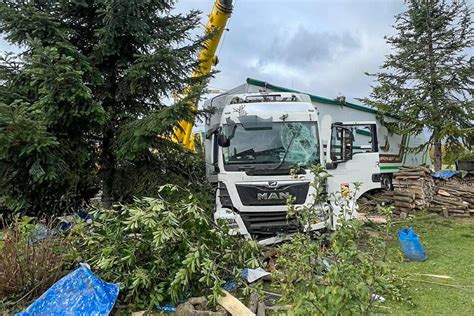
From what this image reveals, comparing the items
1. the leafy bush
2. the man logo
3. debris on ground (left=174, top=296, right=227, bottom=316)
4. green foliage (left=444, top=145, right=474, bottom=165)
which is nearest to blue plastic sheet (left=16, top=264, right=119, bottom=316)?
the leafy bush

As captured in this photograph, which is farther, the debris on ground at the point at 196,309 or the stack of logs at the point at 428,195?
the stack of logs at the point at 428,195

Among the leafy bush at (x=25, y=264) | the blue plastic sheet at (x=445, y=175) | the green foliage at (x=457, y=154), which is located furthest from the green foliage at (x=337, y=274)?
the green foliage at (x=457, y=154)

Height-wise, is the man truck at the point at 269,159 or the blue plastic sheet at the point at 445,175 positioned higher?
the man truck at the point at 269,159

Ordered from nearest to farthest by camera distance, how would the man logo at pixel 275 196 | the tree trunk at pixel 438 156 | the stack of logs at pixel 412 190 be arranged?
the man logo at pixel 275 196 < the stack of logs at pixel 412 190 < the tree trunk at pixel 438 156

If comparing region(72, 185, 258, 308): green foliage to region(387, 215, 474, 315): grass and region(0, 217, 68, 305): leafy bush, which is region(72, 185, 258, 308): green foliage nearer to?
region(0, 217, 68, 305): leafy bush

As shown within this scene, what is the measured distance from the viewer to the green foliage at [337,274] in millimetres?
2398

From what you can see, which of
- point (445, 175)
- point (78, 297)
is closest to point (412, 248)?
point (78, 297)

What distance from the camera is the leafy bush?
410 cm

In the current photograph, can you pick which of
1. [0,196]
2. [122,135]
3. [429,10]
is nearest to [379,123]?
[429,10]

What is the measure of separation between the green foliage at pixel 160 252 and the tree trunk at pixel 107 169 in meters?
2.17

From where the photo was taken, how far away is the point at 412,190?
35.4 ft

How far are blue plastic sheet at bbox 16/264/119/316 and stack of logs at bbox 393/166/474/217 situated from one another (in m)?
8.56

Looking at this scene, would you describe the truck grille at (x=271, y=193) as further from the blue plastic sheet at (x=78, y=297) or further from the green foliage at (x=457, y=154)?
the green foliage at (x=457, y=154)

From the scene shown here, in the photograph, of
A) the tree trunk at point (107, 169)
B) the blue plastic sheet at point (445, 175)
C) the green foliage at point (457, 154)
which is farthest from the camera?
the green foliage at point (457, 154)
